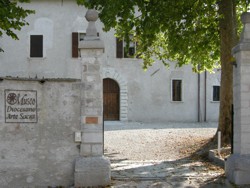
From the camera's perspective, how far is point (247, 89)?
771 centimetres

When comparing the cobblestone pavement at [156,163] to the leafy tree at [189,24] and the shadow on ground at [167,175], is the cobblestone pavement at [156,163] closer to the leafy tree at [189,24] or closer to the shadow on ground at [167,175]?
the shadow on ground at [167,175]

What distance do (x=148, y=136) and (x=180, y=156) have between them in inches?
196

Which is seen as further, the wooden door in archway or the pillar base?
the wooden door in archway

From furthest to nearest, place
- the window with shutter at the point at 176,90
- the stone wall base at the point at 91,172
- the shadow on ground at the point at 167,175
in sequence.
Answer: the window with shutter at the point at 176,90 < the shadow on ground at the point at 167,175 < the stone wall base at the point at 91,172

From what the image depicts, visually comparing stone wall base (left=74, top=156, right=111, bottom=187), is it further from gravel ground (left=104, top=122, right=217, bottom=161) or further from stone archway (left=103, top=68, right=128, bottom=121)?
stone archway (left=103, top=68, right=128, bottom=121)

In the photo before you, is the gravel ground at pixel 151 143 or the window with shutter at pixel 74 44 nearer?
the gravel ground at pixel 151 143

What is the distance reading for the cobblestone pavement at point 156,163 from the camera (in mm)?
7988

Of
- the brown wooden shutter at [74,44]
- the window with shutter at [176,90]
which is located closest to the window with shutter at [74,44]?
the brown wooden shutter at [74,44]

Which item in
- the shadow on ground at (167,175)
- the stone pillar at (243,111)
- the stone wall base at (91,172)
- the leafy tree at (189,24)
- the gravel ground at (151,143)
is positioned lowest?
the gravel ground at (151,143)

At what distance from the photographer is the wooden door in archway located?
81.3ft

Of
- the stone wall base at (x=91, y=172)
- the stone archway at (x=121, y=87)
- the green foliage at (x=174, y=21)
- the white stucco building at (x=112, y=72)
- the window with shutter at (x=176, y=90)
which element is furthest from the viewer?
the window with shutter at (x=176, y=90)

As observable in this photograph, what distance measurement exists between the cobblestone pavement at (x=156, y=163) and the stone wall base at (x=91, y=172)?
1.08 feet

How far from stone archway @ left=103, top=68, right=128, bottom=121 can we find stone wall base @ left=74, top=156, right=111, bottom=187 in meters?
16.8

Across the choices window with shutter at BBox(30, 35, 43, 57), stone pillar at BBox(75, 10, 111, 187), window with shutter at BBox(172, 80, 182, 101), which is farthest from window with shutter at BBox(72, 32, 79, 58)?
stone pillar at BBox(75, 10, 111, 187)
